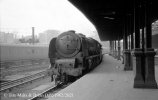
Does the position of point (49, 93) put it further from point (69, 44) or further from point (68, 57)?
point (69, 44)

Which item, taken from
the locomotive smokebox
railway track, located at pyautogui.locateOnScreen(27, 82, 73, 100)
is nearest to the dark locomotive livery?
the locomotive smokebox

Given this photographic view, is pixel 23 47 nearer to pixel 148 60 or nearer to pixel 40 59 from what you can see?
pixel 40 59

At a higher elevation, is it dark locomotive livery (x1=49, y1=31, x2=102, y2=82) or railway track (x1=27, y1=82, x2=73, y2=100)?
dark locomotive livery (x1=49, y1=31, x2=102, y2=82)

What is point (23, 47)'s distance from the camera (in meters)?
27.5

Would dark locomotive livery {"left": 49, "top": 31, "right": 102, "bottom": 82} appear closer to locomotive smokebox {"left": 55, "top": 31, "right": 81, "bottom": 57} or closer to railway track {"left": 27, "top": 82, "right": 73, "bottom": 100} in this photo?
locomotive smokebox {"left": 55, "top": 31, "right": 81, "bottom": 57}

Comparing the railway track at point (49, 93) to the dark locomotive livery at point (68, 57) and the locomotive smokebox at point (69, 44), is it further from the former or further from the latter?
the locomotive smokebox at point (69, 44)

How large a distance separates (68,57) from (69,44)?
803 mm

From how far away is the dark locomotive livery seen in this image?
11.5 metres

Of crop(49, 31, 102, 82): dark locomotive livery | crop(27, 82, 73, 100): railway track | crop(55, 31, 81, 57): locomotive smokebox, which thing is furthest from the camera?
crop(55, 31, 81, 57): locomotive smokebox

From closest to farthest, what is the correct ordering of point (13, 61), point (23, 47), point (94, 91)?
point (94, 91), point (13, 61), point (23, 47)

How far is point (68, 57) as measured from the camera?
1238 cm

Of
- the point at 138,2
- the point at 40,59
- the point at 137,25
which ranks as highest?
the point at 138,2

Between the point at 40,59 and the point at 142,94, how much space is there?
87.9 feet

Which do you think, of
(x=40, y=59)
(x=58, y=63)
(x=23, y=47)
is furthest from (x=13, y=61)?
(x=58, y=63)
